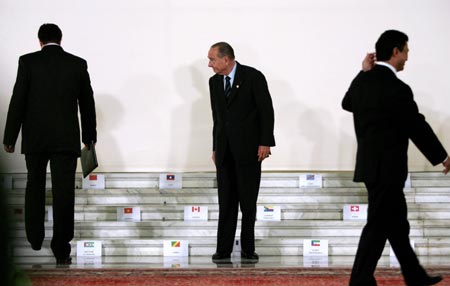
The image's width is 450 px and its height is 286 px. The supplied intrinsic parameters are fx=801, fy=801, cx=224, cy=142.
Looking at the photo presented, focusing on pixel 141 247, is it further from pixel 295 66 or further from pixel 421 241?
pixel 295 66

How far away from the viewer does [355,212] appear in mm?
5617

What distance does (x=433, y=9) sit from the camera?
6719 mm

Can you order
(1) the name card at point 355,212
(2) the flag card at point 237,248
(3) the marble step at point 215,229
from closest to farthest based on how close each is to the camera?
(2) the flag card at point 237,248, (3) the marble step at point 215,229, (1) the name card at point 355,212

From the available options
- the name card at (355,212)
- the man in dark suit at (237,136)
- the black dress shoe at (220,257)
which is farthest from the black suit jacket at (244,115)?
the name card at (355,212)

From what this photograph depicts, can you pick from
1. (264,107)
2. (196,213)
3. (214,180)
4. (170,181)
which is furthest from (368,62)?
(170,181)

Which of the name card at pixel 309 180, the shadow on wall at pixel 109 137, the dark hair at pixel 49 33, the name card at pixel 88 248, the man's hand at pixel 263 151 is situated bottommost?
the name card at pixel 88 248

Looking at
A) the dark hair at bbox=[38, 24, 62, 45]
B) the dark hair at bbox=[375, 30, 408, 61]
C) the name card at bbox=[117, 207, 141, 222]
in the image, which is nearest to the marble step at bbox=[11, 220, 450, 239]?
the name card at bbox=[117, 207, 141, 222]

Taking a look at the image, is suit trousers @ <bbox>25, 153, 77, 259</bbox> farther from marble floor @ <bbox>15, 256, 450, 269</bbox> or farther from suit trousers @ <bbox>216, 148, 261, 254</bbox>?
suit trousers @ <bbox>216, 148, 261, 254</bbox>

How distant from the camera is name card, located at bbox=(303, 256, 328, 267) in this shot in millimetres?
4730

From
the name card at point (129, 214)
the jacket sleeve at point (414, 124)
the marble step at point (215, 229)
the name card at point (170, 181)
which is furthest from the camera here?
the name card at point (170, 181)

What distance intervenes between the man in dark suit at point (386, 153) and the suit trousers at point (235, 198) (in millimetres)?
1313

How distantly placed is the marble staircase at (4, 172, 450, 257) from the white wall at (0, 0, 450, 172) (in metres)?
0.57

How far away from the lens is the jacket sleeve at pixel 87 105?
15.8ft

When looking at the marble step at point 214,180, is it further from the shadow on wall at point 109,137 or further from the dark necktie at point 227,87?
the dark necktie at point 227,87
